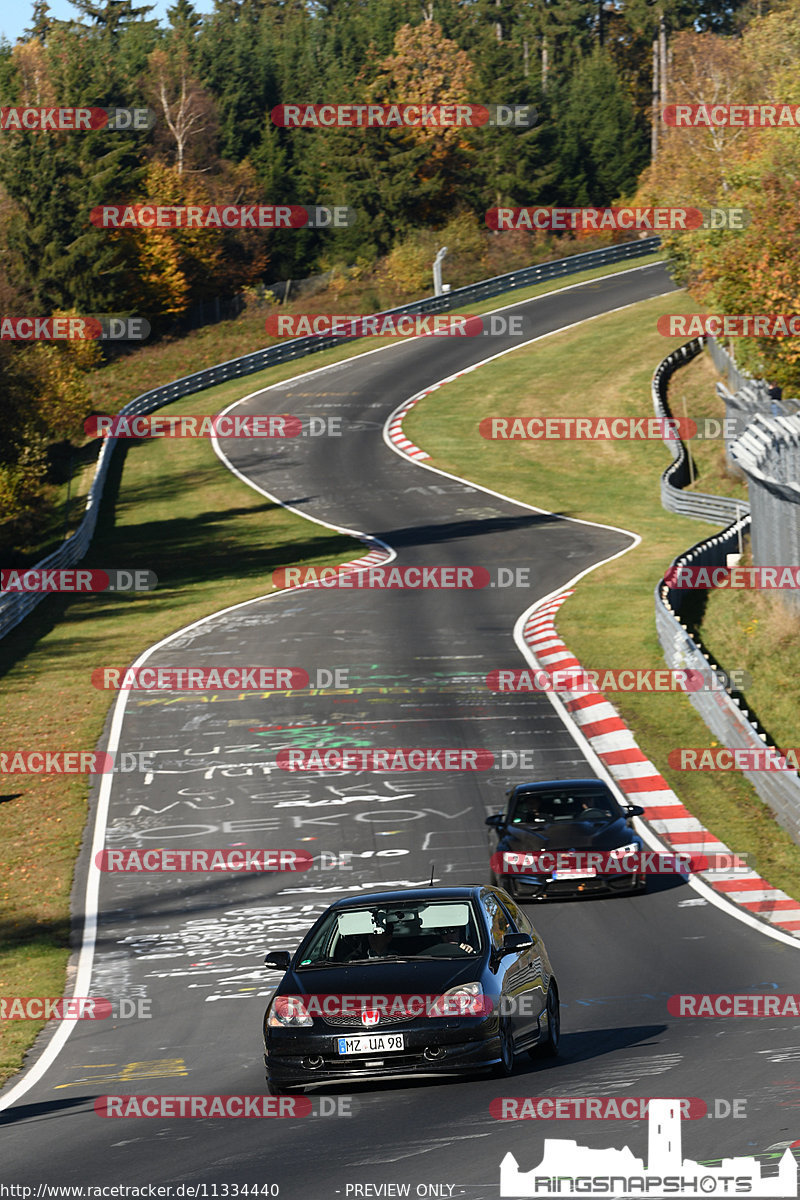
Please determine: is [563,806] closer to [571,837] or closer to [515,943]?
[571,837]

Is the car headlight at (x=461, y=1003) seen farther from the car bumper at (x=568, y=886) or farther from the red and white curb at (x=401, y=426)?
the red and white curb at (x=401, y=426)

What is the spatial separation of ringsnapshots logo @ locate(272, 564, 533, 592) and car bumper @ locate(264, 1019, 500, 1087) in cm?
3141

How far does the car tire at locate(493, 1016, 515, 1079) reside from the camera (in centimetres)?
1093

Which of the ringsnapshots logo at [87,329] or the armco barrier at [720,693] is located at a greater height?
the ringsnapshots logo at [87,329]

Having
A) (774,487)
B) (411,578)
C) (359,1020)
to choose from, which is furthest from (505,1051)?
(411,578)

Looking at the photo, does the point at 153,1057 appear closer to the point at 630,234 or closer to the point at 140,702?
the point at 140,702

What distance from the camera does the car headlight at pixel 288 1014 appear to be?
10867mm

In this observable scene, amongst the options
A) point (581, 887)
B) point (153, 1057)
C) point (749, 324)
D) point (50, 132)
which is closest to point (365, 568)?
point (749, 324)

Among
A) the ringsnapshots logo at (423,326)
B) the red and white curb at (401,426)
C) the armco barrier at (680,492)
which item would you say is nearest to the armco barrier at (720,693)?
the armco barrier at (680,492)

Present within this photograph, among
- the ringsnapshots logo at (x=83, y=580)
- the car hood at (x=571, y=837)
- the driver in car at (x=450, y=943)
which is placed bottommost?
the ringsnapshots logo at (x=83, y=580)

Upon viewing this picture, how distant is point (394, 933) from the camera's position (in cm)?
1177

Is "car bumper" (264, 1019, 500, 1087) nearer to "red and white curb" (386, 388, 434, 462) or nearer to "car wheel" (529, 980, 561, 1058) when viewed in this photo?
"car wheel" (529, 980, 561, 1058)

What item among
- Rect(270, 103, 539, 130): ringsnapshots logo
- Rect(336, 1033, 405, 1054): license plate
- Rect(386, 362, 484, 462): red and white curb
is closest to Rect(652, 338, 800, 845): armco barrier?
Rect(336, 1033, 405, 1054): license plate

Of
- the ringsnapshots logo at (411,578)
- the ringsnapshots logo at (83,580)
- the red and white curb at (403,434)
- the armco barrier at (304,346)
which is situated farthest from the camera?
the armco barrier at (304,346)
